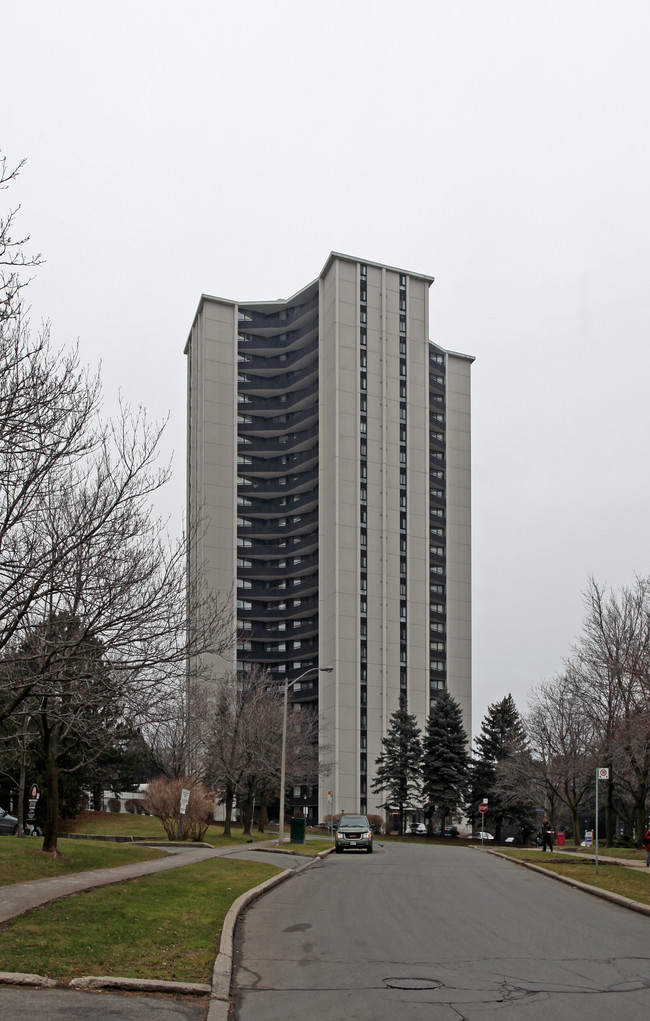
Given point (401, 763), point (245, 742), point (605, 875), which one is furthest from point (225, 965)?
point (401, 763)

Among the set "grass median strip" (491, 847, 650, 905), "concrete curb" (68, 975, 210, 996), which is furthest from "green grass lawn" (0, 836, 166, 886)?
"grass median strip" (491, 847, 650, 905)

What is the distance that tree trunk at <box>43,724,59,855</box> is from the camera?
2336 cm

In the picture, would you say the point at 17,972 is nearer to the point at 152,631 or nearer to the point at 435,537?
the point at 152,631

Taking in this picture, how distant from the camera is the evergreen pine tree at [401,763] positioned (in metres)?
83.4

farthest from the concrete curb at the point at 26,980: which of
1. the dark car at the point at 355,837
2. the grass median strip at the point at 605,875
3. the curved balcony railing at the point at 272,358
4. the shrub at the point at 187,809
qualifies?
the curved balcony railing at the point at 272,358

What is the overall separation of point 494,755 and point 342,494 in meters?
29.4

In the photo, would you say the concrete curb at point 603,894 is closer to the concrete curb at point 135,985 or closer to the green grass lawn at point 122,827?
the concrete curb at point 135,985

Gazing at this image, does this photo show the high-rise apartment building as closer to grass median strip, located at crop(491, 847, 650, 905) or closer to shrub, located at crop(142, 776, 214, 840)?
shrub, located at crop(142, 776, 214, 840)

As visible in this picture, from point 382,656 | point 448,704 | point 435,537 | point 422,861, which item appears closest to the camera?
point 422,861

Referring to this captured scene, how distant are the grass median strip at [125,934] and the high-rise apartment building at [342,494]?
75023mm

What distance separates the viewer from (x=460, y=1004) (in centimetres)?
957

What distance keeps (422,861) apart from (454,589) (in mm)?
73792

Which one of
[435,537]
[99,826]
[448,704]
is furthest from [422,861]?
[435,537]

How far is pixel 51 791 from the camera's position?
24.2 meters
